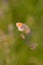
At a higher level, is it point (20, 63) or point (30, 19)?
point (30, 19)

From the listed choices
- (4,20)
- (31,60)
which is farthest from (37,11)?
(31,60)

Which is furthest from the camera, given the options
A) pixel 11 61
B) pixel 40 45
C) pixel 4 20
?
pixel 4 20

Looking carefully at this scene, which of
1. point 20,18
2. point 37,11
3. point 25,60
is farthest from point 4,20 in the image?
point 25,60

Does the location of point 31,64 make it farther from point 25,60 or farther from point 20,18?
point 20,18

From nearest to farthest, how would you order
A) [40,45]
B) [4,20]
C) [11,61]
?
1. [11,61]
2. [40,45]
3. [4,20]

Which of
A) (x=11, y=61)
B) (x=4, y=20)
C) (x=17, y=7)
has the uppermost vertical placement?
(x=17, y=7)

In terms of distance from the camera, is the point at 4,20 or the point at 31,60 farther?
the point at 4,20
